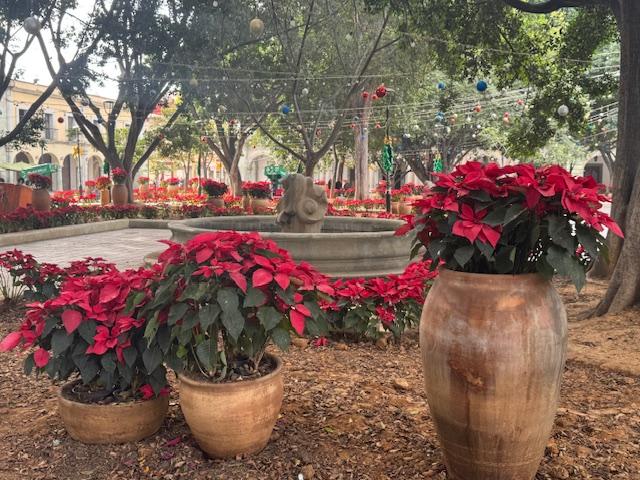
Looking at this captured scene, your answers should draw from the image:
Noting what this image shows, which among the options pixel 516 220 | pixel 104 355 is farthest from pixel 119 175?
pixel 516 220

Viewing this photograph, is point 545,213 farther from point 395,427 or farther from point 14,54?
point 14,54

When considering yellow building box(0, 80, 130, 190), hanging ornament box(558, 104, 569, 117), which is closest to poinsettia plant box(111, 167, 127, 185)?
hanging ornament box(558, 104, 569, 117)

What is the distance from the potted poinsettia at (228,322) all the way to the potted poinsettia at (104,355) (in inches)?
4.9

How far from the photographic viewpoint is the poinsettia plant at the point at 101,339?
8.98 feet

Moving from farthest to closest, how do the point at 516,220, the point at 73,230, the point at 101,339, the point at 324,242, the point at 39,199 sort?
the point at 39,199 → the point at 73,230 → the point at 324,242 → the point at 101,339 → the point at 516,220

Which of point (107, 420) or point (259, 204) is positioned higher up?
point (259, 204)

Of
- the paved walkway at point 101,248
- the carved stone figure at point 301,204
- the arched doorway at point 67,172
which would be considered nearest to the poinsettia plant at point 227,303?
the carved stone figure at point 301,204

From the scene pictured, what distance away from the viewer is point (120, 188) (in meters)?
20.1

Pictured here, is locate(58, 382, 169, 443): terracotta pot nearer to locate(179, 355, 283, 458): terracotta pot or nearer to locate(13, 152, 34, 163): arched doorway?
locate(179, 355, 283, 458): terracotta pot

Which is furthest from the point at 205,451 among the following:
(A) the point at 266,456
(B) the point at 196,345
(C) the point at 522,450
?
(C) the point at 522,450

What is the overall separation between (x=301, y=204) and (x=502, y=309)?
5770mm

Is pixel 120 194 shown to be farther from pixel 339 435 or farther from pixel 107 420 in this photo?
pixel 339 435

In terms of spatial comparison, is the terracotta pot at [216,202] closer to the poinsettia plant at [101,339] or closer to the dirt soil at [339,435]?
the dirt soil at [339,435]

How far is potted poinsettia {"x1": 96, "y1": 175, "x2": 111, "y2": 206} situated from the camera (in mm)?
21508
